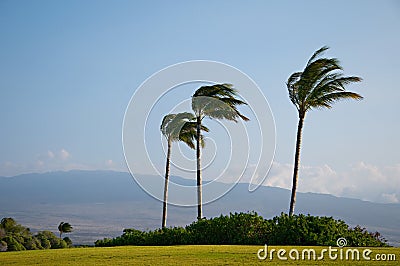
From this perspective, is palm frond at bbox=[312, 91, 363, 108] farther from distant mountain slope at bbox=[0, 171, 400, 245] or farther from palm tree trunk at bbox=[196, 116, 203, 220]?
distant mountain slope at bbox=[0, 171, 400, 245]

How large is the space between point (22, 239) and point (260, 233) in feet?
52.3

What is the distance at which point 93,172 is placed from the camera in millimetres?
166125

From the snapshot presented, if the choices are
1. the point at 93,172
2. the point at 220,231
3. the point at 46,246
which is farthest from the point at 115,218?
the point at 220,231

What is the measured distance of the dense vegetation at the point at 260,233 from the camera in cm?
1823

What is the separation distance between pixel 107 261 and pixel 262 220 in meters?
7.78

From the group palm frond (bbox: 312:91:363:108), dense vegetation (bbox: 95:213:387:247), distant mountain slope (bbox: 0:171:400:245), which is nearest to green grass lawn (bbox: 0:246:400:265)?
dense vegetation (bbox: 95:213:387:247)

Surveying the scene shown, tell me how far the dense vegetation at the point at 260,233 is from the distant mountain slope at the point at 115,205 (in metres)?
16.0

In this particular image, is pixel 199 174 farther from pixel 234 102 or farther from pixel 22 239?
pixel 22 239

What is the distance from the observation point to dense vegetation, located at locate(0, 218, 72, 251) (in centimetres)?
2767

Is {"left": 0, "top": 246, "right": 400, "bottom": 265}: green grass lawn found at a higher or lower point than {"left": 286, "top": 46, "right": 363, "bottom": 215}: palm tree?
lower

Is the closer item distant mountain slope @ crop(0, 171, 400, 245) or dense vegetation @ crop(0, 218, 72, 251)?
dense vegetation @ crop(0, 218, 72, 251)

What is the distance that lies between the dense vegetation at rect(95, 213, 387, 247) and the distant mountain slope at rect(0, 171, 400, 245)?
1601 cm

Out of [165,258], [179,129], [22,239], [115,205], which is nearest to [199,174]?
[179,129]

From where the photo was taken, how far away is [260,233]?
19.3 meters
